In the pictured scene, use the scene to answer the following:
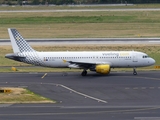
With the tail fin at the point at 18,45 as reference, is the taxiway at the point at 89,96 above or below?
below

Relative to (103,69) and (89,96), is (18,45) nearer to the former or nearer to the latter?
(103,69)

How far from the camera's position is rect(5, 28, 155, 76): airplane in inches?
2512

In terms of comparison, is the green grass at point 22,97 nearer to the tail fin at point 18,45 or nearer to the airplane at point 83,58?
the airplane at point 83,58

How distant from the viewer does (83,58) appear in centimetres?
6444

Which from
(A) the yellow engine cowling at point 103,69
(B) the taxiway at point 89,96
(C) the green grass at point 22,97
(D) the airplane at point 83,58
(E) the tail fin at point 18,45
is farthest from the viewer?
(E) the tail fin at point 18,45

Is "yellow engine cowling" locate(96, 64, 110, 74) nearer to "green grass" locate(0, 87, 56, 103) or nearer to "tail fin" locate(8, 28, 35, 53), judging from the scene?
"tail fin" locate(8, 28, 35, 53)

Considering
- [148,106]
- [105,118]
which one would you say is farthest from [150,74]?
[105,118]

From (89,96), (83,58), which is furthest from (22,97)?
(83,58)

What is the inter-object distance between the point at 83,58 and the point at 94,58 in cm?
138

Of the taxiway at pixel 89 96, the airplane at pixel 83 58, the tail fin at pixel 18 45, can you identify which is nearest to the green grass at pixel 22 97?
the taxiway at pixel 89 96

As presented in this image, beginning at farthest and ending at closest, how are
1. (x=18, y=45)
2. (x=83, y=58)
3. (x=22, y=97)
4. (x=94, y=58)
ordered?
(x=18, y=45), (x=83, y=58), (x=94, y=58), (x=22, y=97)

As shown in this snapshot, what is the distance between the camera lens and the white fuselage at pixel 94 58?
210 ft

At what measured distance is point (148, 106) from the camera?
140 ft

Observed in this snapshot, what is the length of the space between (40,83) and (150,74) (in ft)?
47.5
